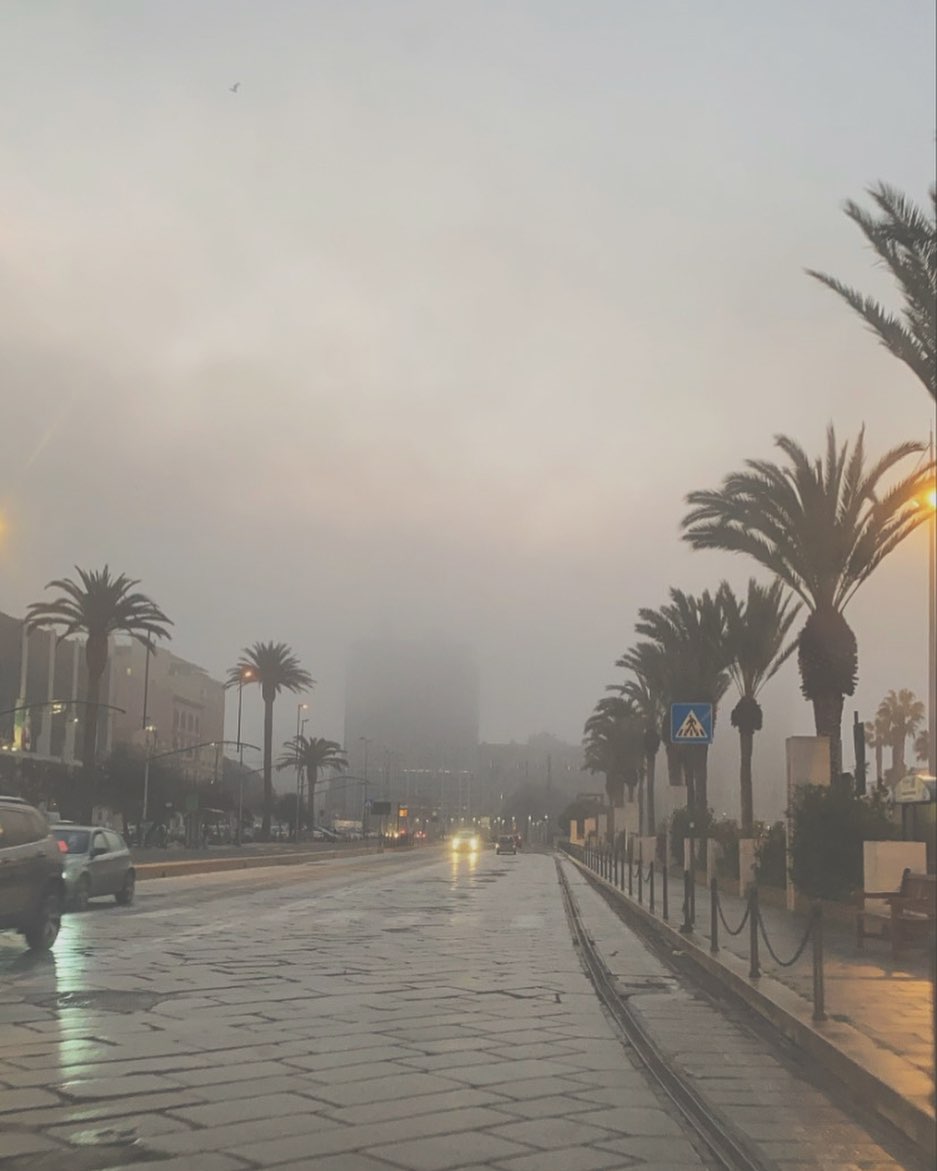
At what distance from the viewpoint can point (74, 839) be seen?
23.5 metres

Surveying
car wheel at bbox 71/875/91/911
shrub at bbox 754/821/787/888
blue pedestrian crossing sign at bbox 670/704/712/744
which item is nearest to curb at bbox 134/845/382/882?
car wheel at bbox 71/875/91/911

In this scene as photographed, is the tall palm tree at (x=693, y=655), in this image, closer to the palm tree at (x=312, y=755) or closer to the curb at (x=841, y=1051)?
the curb at (x=841, y=1051)

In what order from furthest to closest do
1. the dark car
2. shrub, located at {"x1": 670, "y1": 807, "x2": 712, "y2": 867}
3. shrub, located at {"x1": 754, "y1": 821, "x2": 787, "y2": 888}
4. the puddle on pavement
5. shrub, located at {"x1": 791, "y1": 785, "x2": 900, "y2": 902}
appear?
shrub, located at {"x1": 670, "y1": 807, "x2": 712, "y2": 867} → shrub, located at {"x1": 754, "y1": 821, "x2": 787, "y2": 888} → shrub, located at {"x1": 791, "y1": 785, "x2": 900, "y2": 902} → the dark car → the puddle on pavement

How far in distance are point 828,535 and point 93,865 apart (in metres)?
15.7

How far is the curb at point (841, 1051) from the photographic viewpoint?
677 cm

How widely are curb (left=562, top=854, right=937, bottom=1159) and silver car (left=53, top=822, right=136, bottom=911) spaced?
1222 centimetres

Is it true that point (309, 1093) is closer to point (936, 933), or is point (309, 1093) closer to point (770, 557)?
point (936, 933)

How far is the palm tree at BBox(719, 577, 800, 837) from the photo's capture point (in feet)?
126

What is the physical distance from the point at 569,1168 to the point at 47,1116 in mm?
2788

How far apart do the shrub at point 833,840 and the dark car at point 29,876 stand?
11972 millimetres

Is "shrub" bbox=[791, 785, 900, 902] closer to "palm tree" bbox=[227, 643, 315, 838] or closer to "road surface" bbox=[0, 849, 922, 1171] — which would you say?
"road surface" bbox=[0, 849, 922, 1171]

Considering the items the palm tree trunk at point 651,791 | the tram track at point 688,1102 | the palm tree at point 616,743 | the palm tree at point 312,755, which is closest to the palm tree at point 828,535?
the tram track at point 688,1102

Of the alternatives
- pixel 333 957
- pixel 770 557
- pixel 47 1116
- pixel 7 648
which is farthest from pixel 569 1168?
pixel 7 648

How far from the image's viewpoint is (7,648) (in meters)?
88.8
